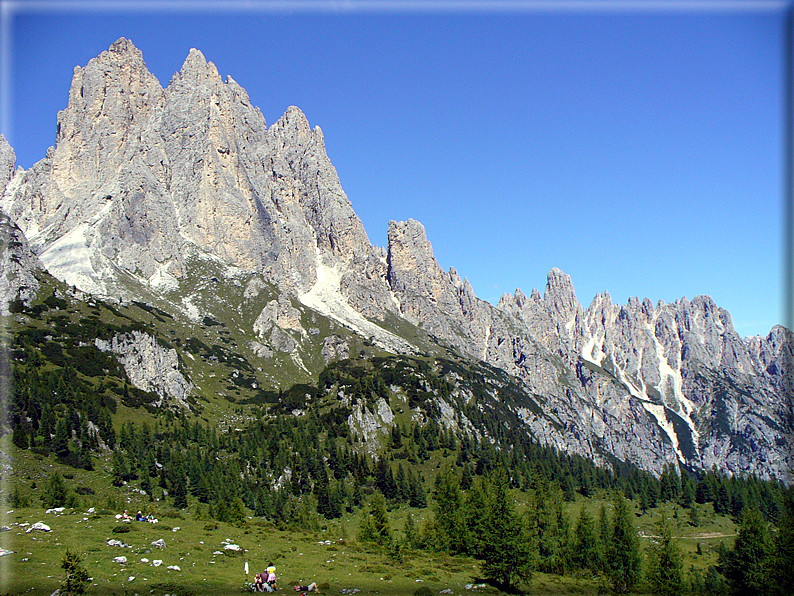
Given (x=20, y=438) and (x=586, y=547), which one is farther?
(x=20, y=438)

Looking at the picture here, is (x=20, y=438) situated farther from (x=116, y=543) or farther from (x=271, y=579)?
(x=271, y=579)

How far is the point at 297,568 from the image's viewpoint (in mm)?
50812

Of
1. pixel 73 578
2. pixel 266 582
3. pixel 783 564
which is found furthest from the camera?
pixel 783 564

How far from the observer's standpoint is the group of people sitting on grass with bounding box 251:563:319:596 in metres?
41.0

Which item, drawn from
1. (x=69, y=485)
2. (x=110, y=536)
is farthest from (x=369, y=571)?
(x=69, y=485)

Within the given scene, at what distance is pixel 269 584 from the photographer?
1635 inches

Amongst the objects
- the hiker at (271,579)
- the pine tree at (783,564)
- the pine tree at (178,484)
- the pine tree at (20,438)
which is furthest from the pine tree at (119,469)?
the pine tree at (783,564)

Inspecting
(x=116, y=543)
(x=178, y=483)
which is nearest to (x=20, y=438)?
(x=178, y=483)

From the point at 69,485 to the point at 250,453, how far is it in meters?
78.0

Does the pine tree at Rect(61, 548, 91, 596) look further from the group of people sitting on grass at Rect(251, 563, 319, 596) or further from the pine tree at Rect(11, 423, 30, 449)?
the pine tree at Rect(11, 423, 30, 449)

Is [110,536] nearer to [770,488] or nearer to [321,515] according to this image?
[321,515]

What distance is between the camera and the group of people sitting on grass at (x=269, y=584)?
134 ft

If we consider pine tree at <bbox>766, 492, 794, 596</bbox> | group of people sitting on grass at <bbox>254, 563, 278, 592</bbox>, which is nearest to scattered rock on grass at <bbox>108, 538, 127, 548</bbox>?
group of people sitting on grass at <bbox>254, 563, 278, 592</bbox>

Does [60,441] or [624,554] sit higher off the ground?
[60,441]
